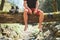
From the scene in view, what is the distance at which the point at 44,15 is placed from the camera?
5621 millimetres

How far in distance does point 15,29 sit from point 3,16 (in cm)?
29

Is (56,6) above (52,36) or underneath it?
above

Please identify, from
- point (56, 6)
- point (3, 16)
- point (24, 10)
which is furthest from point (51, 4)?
point (3, 16)

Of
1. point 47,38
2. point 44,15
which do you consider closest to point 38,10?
point 44,15

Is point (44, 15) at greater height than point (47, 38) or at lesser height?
greater

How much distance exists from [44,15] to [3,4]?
696mm

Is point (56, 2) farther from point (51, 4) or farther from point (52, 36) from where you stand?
point (52, 36)

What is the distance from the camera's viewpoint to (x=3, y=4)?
5574 mm

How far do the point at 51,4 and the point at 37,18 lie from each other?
1.06ft

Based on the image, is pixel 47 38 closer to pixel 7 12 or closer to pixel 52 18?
pixel 52 18

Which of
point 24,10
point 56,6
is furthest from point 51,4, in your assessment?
point 24,10

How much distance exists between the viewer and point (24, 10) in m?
5.61

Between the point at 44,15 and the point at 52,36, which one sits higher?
the point at 44,15

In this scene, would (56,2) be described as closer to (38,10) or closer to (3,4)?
(38,10)
